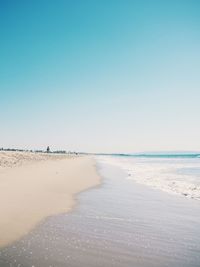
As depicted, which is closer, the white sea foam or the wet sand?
the wet sand

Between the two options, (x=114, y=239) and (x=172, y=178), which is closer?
(x=114, y=239)

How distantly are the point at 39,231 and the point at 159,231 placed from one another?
2.87 meters

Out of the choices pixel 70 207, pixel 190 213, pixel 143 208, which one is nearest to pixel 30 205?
pixel 70 207

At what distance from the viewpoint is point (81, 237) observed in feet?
22.2

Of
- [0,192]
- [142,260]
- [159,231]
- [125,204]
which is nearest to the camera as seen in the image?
[142,260]

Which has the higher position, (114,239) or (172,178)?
(172,178)

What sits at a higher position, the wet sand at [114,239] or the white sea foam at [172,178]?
the white sea foam at [172,178]

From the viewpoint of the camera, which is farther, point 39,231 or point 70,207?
point 70,207

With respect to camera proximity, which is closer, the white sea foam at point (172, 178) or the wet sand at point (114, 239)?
the wet sand at point (114, 239)

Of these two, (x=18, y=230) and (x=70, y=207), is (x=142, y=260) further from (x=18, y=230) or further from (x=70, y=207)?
(x=70, y=207)

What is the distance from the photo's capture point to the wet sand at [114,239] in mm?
5426

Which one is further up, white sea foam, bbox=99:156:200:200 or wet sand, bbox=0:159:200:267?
white sea foam, bbox=99:156:200:200

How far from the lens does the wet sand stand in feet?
17.8

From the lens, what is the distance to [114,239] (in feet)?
22.1
